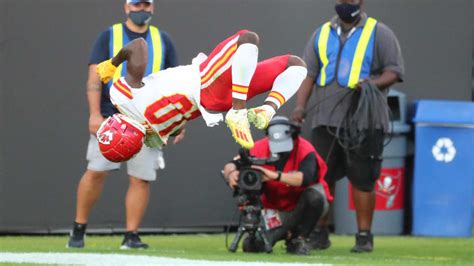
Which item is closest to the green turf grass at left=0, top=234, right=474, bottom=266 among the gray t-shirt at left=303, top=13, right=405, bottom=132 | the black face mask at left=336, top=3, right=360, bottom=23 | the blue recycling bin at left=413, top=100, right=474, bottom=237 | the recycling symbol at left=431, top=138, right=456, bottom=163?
the blue recycling bin at left=413, top=100, right=474, bottom=237

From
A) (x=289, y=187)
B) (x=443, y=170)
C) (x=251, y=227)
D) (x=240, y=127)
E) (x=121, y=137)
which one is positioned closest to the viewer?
(x=240, y=127)

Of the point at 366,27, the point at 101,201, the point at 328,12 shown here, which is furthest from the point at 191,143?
the point at 366,27

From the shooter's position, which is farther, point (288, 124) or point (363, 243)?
point (363, 243)

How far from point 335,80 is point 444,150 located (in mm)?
2569

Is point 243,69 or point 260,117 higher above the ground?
point 243,69

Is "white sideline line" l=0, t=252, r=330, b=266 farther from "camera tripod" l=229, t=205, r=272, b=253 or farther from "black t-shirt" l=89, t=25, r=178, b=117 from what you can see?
"black t-shirt" l=89, t=25, r=178, b=117

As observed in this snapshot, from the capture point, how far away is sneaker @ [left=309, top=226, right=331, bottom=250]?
11570 mm

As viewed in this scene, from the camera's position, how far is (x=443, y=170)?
13.5 metres

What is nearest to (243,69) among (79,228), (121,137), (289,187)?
(121,137)

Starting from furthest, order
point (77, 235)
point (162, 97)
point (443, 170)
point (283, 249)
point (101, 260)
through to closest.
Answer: point (443, 170), point (283, 249), point (77, 235), point (101, 260), point (162, 97)

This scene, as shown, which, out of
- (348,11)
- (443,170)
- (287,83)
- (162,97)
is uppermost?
(348,11)

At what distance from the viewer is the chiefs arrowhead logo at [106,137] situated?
8445mm

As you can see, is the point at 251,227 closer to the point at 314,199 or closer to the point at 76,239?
the point at 314,199

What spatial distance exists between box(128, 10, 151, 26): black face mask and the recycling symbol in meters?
3.92
